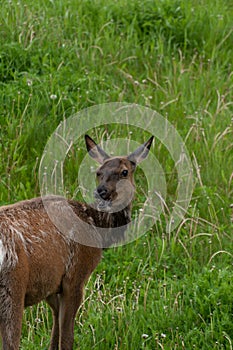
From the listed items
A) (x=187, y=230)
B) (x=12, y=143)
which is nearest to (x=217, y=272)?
(x=187, y=230)

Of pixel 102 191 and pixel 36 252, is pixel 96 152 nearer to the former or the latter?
pixel 102 191

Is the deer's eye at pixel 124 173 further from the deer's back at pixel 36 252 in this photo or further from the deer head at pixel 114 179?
the deer's back at pixel 36 252

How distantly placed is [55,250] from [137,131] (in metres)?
3.53

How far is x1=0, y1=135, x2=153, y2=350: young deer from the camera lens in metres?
6.73

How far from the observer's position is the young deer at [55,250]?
6.73 m

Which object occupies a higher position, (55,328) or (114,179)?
(114,179)

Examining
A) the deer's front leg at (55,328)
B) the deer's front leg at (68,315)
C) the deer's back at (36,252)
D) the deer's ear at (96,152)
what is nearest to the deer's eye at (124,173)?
the deer's ear at (96,152)

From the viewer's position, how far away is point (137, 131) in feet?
34.4

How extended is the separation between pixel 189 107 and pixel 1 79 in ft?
7.08

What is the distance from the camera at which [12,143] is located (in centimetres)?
1006

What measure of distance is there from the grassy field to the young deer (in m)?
0.48

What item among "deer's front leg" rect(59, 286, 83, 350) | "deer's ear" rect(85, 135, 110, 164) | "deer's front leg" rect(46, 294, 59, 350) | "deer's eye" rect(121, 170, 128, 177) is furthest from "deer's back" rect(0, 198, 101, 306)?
"deer's ear" rect(85, 135, 110, 164)

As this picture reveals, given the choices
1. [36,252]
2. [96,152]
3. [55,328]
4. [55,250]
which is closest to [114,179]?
[96,152]

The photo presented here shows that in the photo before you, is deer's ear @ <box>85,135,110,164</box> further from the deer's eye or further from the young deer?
the deer's eye
